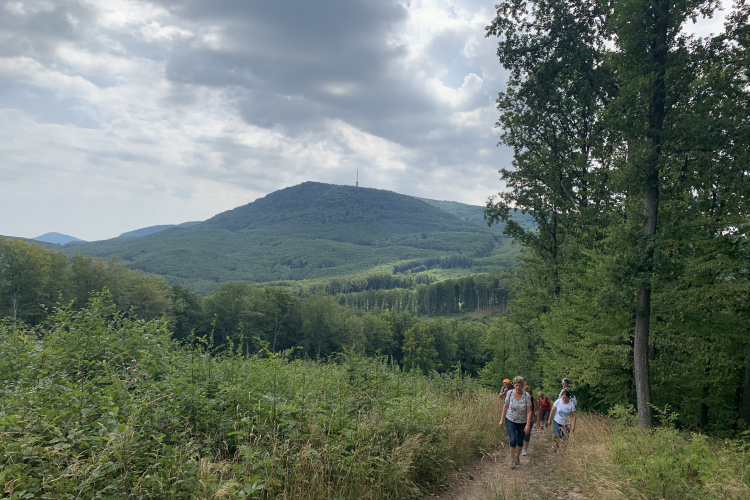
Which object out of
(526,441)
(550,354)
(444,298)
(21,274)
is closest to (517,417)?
(526,441)

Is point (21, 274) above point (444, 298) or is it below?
above

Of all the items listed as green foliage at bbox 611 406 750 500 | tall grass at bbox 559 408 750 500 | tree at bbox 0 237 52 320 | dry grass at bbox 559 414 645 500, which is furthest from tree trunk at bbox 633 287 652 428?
tree at bbox 0 237 52 320

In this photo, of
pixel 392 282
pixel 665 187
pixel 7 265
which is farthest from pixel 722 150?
pixel 392 282

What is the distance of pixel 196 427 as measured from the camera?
466 centimetres

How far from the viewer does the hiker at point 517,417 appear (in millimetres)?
7488

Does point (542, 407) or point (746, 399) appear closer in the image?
point (746, 399)

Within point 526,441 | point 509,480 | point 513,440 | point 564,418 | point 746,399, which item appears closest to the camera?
point 509,480

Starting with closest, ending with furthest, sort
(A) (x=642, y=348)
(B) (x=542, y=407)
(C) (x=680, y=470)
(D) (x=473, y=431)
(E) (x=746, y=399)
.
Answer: (C) (x=680, y=470), (D) (x=473, y=431), (A) (x=642, y=348), (E) (x=746, y=399), (B) (x=542, y=407)

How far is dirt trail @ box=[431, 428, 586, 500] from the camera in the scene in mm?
5750

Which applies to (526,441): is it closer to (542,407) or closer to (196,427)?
(542,407)

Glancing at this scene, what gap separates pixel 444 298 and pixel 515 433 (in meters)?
131

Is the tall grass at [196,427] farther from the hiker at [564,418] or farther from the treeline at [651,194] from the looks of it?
the treeline at [651,194]

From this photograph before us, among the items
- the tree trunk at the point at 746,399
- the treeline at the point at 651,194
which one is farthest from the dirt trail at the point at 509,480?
the tree trunk at the point at 746,399

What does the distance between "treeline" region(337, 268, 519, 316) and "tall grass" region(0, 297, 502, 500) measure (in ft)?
403
